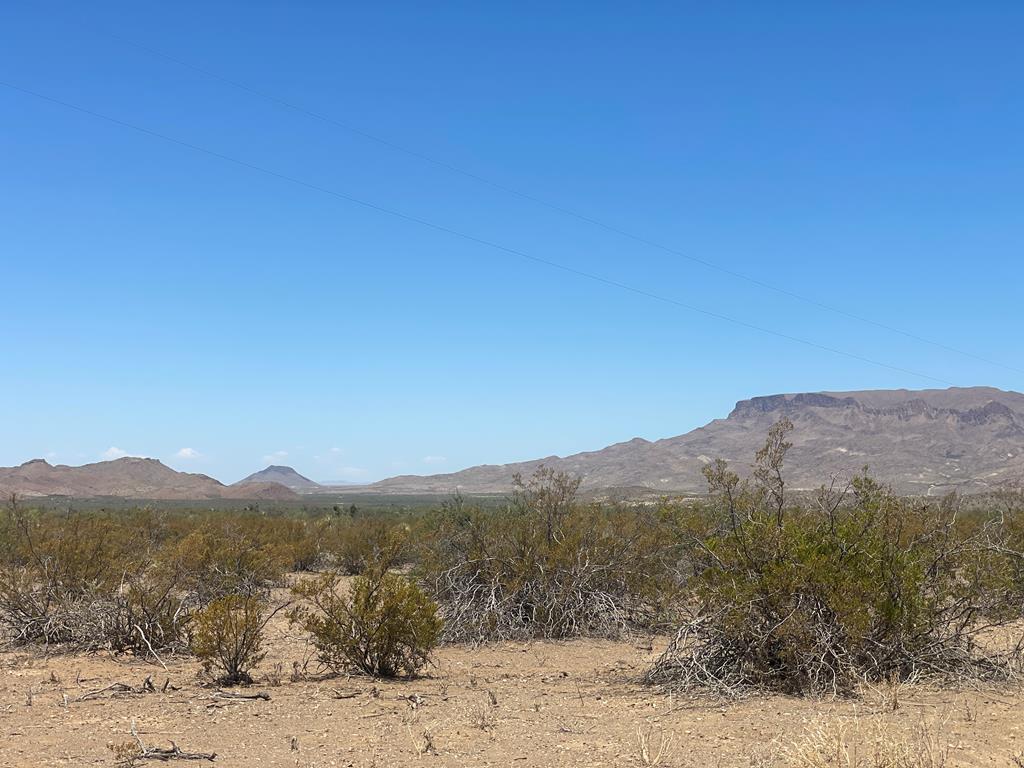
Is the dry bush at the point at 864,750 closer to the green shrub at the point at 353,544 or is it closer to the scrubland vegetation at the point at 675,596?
the scrubland vegetation at the point at 675,596

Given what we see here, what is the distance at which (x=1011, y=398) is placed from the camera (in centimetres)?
17512

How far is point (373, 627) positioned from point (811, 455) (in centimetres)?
14793

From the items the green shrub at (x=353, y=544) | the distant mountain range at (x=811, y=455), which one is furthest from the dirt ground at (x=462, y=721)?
the distant mountain range at (x=811, y=455)

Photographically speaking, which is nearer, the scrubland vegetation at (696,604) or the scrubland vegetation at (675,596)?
the scrubland vegetation at (696,604)

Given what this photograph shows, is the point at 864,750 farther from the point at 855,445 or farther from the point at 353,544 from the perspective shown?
the point at 855,445

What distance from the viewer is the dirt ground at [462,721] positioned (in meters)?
7.55

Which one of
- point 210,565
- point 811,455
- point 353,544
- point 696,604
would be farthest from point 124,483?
point 696,604

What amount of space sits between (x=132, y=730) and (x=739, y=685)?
20.1ft

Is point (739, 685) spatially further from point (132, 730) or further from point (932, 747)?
point (132, 730)

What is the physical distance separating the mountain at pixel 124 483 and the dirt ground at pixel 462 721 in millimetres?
120513

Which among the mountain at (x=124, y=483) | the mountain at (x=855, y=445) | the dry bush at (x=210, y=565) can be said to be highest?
the mountain at (x=855, y=445)

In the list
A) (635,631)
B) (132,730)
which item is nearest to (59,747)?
(132,730)

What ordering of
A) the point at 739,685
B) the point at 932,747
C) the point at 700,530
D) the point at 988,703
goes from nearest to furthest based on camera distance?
the point at 932,747
the point at 988,703
the point at 739,685
the point at 700,530

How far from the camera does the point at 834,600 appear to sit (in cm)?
966
